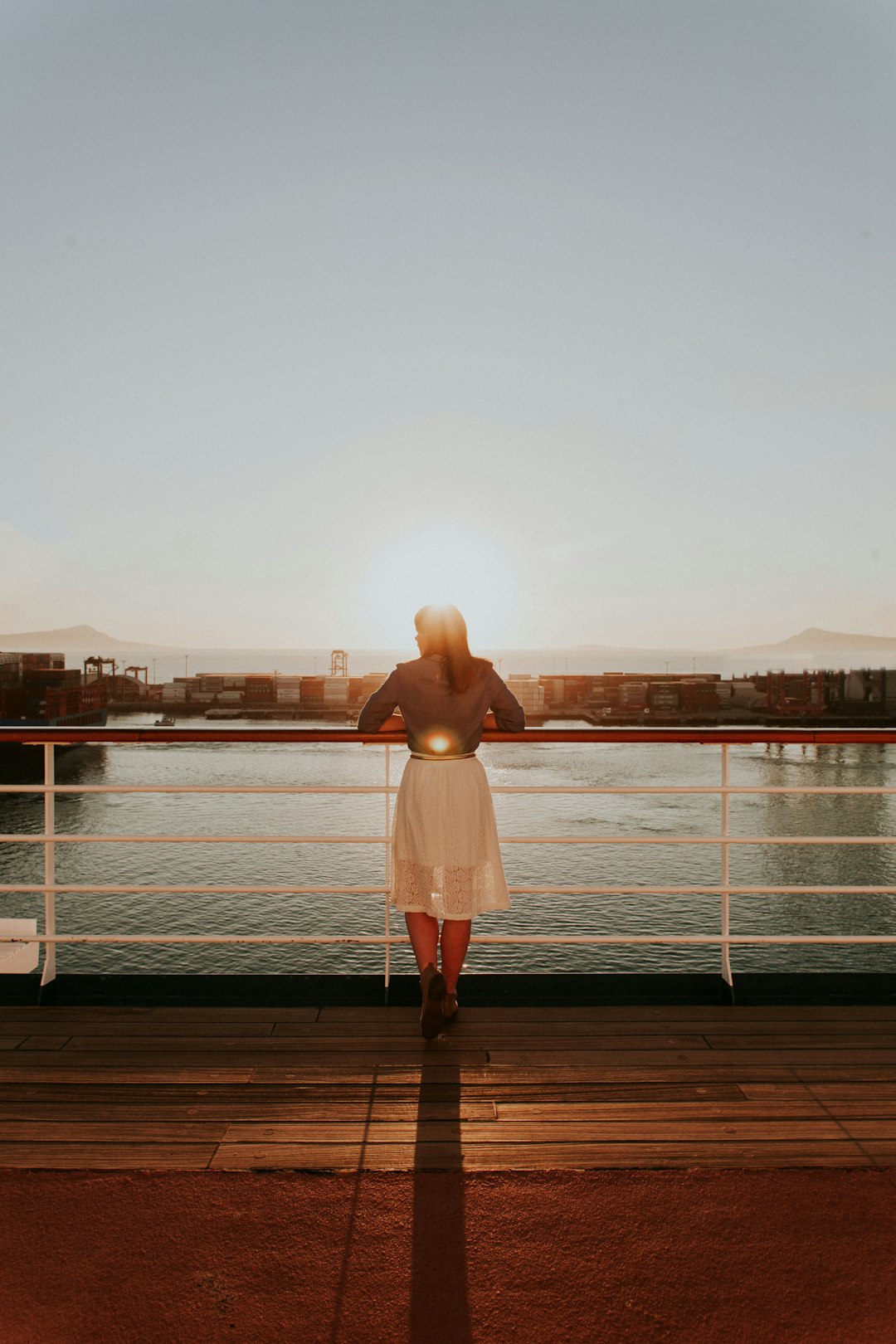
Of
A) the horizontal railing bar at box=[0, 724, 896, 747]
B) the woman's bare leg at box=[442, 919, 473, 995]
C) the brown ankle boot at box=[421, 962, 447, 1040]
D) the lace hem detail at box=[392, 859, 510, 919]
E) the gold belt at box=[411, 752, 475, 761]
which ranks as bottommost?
the brown ankle boot at box=[421, 962, 447, 1040]

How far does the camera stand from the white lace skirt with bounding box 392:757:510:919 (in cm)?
181

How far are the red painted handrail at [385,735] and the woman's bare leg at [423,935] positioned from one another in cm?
43

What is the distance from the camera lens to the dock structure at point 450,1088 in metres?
1.39

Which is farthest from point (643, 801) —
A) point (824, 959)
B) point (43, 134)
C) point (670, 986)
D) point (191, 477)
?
point (670, 986)

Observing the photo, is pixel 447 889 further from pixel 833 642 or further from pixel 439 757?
pixel 833 642

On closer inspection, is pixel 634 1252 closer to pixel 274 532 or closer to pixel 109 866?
pixel 109 866

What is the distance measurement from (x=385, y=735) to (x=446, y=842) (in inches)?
12.2

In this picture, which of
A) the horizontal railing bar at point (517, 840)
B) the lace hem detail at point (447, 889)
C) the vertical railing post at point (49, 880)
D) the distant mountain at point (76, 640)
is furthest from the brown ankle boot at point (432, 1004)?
the distant mountain at point (76, 640)

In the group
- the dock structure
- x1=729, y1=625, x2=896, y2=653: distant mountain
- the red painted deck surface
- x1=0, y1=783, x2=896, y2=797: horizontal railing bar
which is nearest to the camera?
the red painted deck surface

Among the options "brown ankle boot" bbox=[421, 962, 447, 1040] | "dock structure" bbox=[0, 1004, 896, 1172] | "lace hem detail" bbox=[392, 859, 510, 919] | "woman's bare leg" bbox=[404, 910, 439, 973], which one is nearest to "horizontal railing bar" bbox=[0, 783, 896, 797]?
"lace hem detail" bbox=[392, 859, 510, 919]

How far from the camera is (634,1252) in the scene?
1130 mm

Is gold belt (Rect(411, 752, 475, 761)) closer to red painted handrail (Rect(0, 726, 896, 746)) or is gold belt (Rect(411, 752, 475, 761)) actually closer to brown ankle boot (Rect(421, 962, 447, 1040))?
red painted handrail (Rect(0, 726, 896, 746))

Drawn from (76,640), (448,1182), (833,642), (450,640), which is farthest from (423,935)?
(76,640)

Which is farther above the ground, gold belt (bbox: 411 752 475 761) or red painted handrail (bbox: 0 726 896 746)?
red painted handrail (bbox: 0 726 896 746)
